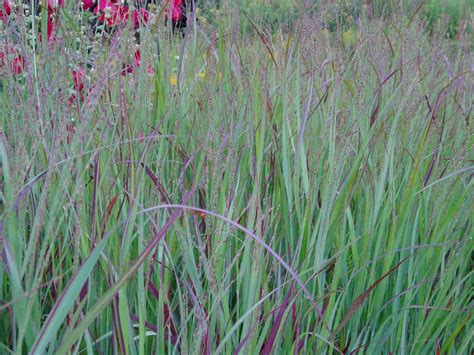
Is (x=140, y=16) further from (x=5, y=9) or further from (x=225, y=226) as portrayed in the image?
(x=225, y=226)

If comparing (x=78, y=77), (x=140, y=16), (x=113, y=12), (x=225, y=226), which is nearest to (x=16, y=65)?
(x=78, y=77)

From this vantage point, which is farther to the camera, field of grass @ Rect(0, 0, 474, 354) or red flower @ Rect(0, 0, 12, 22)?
red flower @ Rect(0, 0, 12, 22)

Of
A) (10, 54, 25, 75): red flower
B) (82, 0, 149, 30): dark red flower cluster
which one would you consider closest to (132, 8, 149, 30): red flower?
(82, 0, 149, 30): dark red flower cluster

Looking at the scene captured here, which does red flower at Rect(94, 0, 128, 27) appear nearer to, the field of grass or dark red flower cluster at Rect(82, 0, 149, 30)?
dark red flower cluster at Rect(82, 0, 149, 30)

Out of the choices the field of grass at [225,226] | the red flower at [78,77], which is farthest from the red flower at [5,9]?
the red flower at [78,77]

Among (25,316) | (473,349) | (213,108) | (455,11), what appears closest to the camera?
(25,316)

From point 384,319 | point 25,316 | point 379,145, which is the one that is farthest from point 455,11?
point 25,316

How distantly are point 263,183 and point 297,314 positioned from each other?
15.7 inches

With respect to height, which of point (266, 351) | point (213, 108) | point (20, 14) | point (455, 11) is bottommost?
point (455, 11)

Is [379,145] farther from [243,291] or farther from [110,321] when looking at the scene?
[110,321]

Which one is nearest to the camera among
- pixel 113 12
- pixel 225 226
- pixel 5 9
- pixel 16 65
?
pixel 225 226

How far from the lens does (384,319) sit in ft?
4.31

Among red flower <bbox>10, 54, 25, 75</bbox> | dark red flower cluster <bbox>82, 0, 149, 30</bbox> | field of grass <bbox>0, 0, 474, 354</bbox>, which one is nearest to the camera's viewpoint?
field of grass <bbox>0, 0, 474, 354</bbox>

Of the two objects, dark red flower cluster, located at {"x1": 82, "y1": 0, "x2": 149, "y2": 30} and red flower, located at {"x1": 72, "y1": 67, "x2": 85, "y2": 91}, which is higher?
dark red flower cluster, located at {"x1": 82, "y1": 0, "x2": 149, "y2": 30}
